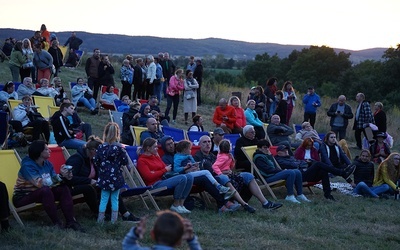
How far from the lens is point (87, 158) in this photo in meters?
7.88

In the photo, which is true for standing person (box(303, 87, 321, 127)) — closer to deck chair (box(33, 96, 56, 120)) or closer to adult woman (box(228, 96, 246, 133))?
adult woman (box(228, 96, 246, 133))

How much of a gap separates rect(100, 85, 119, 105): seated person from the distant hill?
1641 inches

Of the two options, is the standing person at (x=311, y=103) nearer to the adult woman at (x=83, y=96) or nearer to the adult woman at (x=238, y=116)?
the adult woman at (x=238, y=116)

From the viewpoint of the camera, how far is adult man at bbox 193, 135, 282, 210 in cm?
898

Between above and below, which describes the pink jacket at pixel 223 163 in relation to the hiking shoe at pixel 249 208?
above

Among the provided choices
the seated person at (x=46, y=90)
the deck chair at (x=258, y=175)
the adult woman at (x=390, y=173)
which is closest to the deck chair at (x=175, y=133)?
the deck chair at (x=258, y=175)

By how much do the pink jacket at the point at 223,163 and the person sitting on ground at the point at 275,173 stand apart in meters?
0.76

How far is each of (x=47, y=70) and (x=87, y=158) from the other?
957cm

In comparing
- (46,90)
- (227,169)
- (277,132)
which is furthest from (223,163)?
(46,90)

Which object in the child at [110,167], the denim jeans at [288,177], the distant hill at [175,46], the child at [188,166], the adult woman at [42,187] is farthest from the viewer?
the distant hill at [175,46]

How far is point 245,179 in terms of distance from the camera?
29.7ft

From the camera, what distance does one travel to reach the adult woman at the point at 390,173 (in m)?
11.1

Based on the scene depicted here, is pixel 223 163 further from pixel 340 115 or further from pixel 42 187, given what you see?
pixel 340 115

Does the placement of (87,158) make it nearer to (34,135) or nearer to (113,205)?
(113,205)
